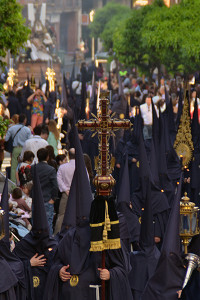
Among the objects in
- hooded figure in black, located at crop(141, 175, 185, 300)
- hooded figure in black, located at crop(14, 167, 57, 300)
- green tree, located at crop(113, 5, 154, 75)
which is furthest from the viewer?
green tree, located at crop(113, 5, 154, 75)

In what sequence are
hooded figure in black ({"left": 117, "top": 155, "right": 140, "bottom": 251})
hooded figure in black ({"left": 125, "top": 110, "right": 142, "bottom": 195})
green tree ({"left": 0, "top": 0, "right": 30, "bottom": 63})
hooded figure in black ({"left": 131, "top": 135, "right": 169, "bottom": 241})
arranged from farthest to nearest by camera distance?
hooded figure in black ({"left": 125, "top": 110, "right": 142, "bottom": 195}), green tree ({"left": 0, "top": 0, "right": 30, "bottom": 63}), hooded figure in black ({"left": 131, "top": 135, "right": 169, "bottom": 241}), hooded figure in black ({"left": 117, "top": 155, "right": 140, "bottom": 251})

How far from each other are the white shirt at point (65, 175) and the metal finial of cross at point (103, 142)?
5.33m

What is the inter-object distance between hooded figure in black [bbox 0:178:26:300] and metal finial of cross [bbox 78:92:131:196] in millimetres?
1040

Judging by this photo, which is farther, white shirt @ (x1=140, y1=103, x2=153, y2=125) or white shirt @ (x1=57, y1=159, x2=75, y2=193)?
white shirt @ (x1=140, y1=103, x2=153, y2=125)

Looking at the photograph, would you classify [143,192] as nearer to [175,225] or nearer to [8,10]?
[175,225]

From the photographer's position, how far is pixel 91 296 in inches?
402

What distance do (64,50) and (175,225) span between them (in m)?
103

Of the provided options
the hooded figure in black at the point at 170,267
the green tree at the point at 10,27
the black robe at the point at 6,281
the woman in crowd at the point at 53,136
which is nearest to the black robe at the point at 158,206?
the hooded figure in black at the point at 170,267

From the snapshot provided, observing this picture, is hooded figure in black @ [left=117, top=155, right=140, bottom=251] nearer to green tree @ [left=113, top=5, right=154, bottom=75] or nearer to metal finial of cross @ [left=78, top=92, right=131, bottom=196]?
metal finial of cross @ [left=78, top=92, right=131, bottom=196]

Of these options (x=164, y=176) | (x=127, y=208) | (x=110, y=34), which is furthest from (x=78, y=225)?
(x=110, y=34)

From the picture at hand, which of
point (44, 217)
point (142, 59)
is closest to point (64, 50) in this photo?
point (142, 59)

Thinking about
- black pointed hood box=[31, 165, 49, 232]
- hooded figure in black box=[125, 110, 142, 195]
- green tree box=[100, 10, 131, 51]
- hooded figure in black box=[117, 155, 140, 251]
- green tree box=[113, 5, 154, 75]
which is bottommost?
green tree box=[100, 10, 131, 51]

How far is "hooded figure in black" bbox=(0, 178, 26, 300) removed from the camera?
32.7 feet

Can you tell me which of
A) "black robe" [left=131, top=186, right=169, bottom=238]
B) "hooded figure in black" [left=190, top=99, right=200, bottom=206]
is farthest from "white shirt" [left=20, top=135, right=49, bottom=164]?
"black robe" [left=131, top=186, right=169, bottom=238]
